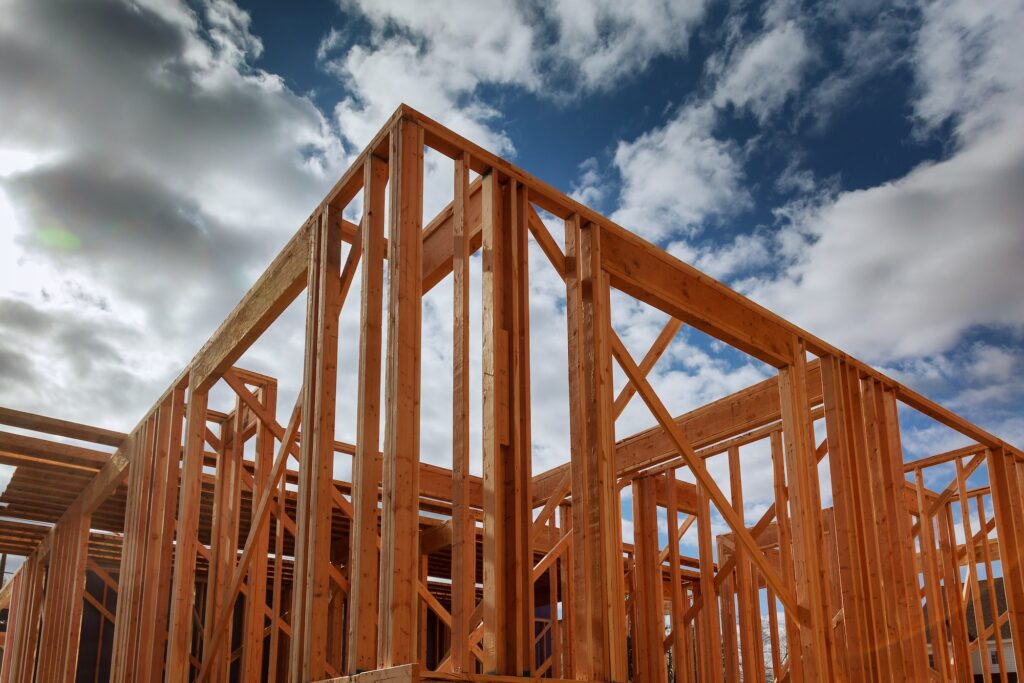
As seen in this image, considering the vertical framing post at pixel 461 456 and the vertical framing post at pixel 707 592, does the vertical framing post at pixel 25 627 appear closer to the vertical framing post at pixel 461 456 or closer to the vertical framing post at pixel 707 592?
the vertical framing post at pixel 707 592

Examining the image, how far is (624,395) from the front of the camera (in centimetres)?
913

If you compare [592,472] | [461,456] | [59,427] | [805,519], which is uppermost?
[59,427]

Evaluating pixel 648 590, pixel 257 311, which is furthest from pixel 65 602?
pixel 648 590

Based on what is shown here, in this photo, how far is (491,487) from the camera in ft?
22.2

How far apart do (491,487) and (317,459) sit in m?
1.45

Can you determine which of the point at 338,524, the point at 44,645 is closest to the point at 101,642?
the point at 44,645

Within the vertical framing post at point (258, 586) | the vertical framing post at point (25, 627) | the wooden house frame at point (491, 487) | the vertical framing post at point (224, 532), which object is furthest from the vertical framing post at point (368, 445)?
the vertical framing post at point (25, 627)

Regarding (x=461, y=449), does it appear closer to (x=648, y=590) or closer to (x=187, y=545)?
(x=187, y=545)

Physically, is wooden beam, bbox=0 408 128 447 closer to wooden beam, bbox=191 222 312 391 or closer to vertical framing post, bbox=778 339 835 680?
wooden beam, bbox=191 222 312 391

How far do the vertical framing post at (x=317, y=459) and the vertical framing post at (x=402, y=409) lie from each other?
3.34 feet

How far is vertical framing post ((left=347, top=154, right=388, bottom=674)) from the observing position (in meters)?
6.39

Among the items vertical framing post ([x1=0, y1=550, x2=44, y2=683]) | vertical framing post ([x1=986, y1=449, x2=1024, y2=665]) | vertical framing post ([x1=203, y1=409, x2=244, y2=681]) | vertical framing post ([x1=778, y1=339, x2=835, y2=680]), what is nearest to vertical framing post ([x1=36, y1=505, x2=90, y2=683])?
vertical framing post ([x1=0, y1=550, x2=44, y2=683])

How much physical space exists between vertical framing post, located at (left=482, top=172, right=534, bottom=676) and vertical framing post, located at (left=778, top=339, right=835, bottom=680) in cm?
390

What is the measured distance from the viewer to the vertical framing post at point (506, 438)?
21.4 ft
